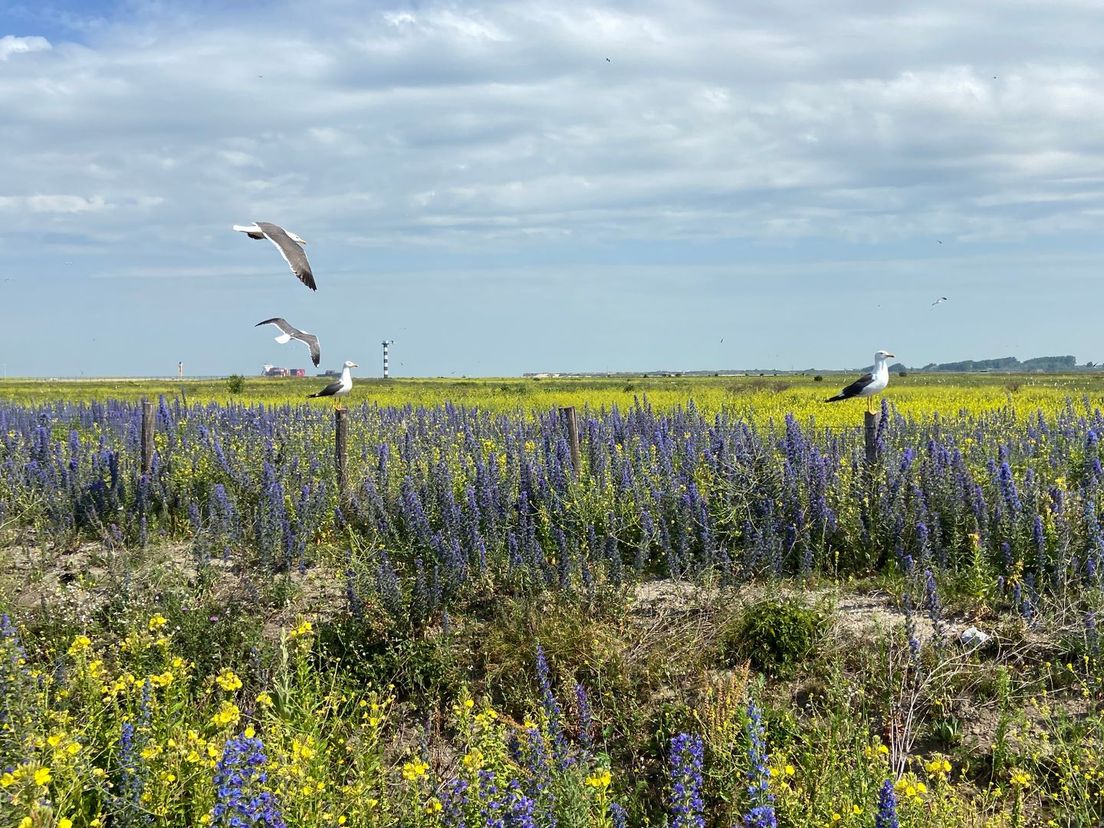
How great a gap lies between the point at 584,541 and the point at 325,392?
7627 mm

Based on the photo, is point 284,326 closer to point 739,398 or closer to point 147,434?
point 147,434

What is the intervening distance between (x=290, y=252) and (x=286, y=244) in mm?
105

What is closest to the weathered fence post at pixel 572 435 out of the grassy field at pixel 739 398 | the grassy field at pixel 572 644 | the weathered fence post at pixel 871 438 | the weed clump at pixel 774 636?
the grassy field at pixel 572 644

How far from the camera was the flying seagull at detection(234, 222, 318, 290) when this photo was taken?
7.46 metres

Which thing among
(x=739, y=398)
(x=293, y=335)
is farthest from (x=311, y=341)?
(x=739, y=398)

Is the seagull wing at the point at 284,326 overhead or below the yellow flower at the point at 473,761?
overhead

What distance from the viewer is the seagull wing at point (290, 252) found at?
24.5 feet

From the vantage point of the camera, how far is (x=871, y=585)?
6.30 meters

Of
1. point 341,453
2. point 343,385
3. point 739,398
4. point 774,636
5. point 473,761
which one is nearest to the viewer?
point 473,761

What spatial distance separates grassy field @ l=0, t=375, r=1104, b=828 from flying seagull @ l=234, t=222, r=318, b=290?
1.75 meters

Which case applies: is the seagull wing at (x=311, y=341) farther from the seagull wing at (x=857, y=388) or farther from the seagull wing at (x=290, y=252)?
the seagull wing at (x=857, y=388)

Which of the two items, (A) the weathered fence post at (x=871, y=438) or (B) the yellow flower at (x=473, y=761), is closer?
(B) the yellow flower at (x=473, y=761)

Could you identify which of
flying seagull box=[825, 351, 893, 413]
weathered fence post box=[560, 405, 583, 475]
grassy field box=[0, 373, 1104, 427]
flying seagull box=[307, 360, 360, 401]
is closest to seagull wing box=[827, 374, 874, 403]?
flying seagull box=[825, 351, 893, 413]

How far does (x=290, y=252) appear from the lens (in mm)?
7539
